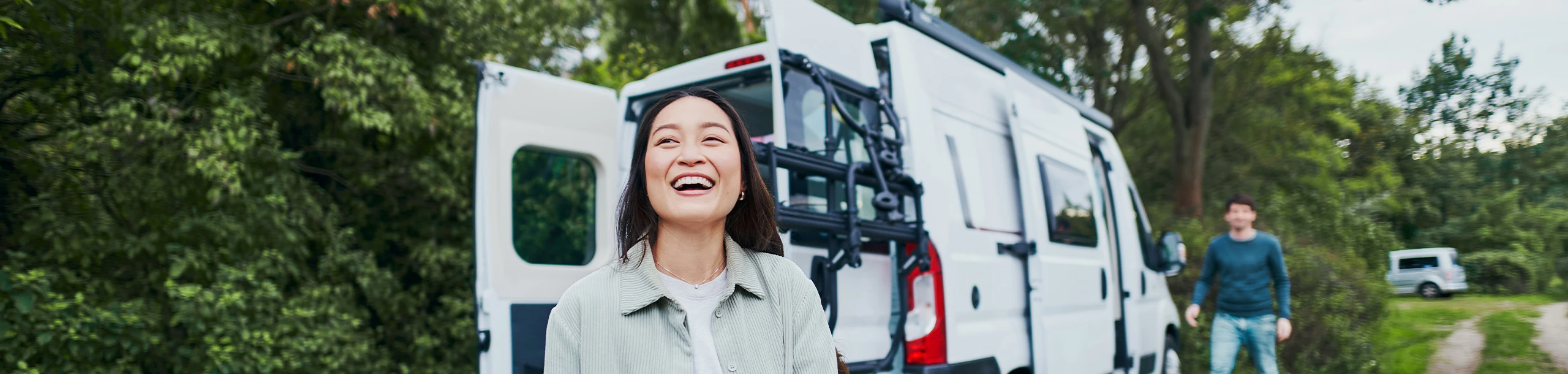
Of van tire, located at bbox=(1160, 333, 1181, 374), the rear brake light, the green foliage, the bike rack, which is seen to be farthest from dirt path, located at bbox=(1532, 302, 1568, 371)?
the green foliage

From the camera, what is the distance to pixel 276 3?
625cm

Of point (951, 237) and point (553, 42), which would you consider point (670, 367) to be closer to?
point (951, 237)

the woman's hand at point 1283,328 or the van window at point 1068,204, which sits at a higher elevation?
the van window at point 1068,204

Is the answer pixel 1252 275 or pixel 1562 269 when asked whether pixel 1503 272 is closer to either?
pixel 1562 269

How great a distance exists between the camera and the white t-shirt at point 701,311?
1.38 meters

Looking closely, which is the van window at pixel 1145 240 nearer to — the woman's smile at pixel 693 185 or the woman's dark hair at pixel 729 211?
the woman's dark hair at pixel 729 211

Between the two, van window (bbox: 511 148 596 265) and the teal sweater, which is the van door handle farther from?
van window (bbox: 511 148 596 265)

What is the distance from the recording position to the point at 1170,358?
21.5 feet

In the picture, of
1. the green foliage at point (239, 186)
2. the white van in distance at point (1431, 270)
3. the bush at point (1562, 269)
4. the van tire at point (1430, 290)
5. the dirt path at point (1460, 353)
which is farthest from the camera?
the van tire at point (1430, 290)

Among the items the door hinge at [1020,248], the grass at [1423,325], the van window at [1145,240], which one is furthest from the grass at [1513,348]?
the door hinge at [1020,248]

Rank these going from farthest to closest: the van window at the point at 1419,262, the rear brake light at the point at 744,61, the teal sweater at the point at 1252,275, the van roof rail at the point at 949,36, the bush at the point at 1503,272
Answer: the van window at the point at 1419,262, the bush at the point at 1503,272, the teal sweater at the point at 1252,275, the van roof rail at the point at 949,36, the rear brake light at the point at 744,61

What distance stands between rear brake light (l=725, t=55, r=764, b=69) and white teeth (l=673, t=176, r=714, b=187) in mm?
2446

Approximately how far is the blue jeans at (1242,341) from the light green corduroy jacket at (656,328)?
15.1 ft

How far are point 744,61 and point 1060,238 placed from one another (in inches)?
70.6
